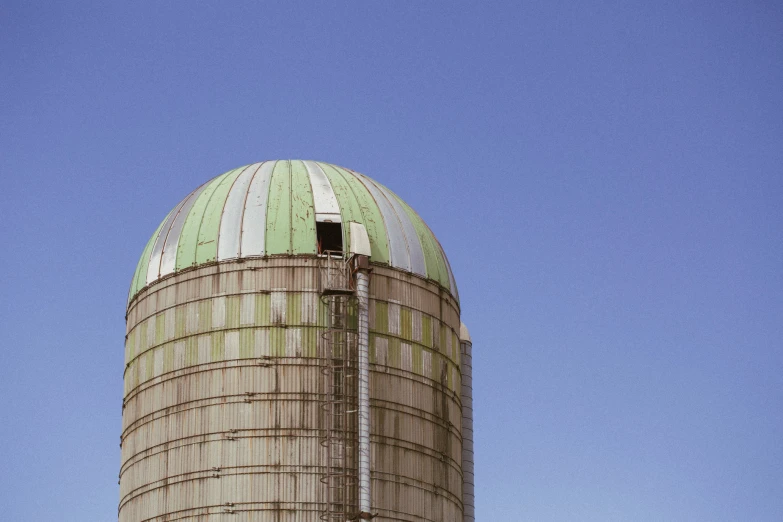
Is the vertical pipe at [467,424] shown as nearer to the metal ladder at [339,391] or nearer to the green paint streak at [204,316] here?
the metal ladder at [339,391]

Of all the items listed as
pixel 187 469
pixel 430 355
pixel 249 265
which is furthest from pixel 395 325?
pixel 187 469

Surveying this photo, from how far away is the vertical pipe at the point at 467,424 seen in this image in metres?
50.5

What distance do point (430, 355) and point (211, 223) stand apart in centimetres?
820

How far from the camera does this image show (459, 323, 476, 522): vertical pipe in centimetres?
5053

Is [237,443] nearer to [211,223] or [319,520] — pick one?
[319,520]

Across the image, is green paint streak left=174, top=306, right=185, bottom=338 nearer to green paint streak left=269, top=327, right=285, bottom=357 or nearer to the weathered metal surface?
green paint streak left=269, top=327, right=285, bottom=357

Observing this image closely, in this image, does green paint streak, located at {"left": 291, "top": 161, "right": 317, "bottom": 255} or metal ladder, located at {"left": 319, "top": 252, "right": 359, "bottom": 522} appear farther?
green paint streak, located at {"left": 291, "top": 161, "right": 317, "bottom": 255}

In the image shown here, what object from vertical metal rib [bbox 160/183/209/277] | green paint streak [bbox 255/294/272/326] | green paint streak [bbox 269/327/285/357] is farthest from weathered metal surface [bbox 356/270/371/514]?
A: vertical metal rib [bbox 160/183/209/277]

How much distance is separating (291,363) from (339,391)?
1700 millimetres

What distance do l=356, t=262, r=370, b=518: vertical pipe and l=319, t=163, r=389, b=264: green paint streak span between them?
1405 mm

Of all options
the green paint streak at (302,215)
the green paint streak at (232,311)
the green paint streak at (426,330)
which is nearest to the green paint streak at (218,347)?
the green paint streak at (232,311)

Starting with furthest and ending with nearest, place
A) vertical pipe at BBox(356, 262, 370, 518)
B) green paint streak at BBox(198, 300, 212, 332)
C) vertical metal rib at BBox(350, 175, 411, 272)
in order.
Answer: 1. vertical metal rib at BBox(350, 175, 411, 272)
2. green paint streak at BBox(198, 300, 212, 332)
3. vertical pipe at BBox(356, 262, 370, 518)

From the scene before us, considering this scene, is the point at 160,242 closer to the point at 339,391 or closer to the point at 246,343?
the point at 246,343

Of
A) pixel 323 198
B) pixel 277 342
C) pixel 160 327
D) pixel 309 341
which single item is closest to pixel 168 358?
pixel 160 327
